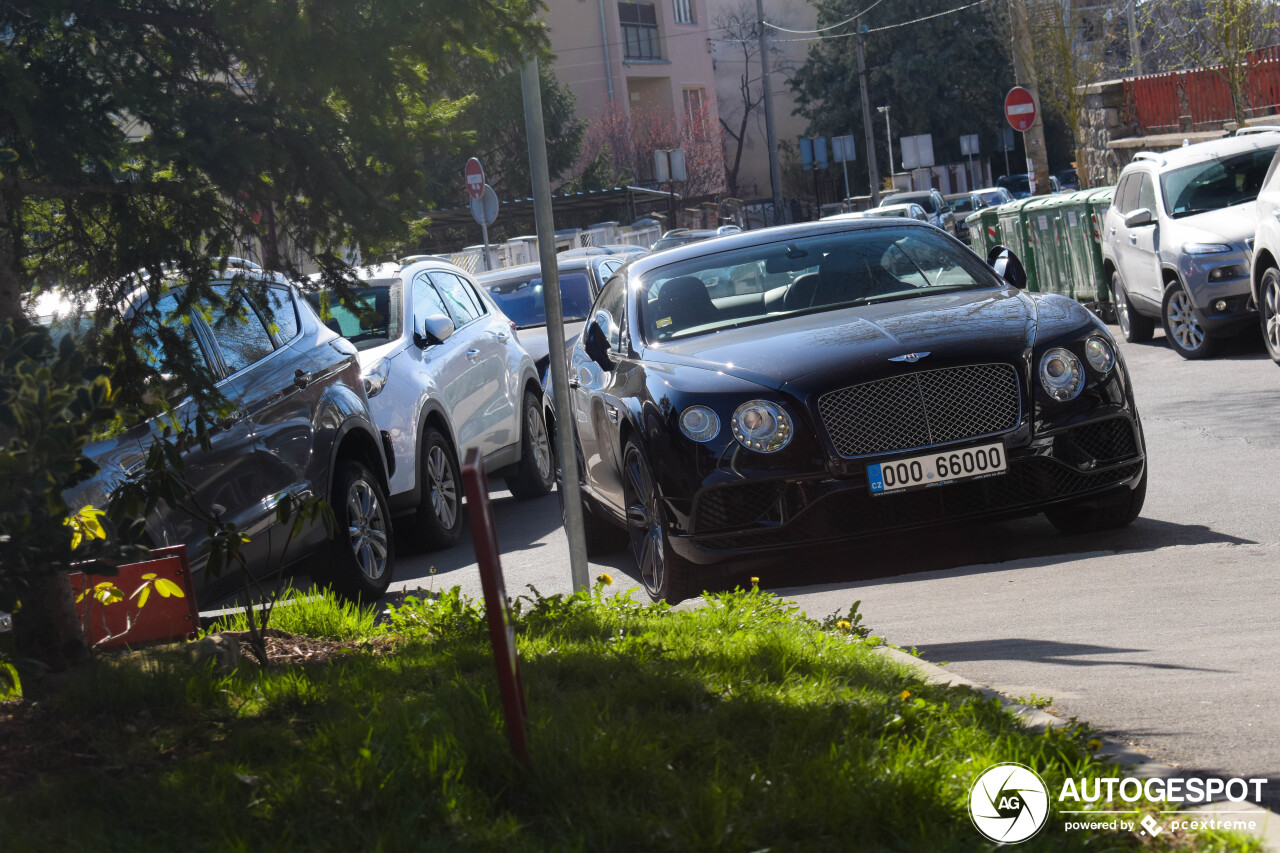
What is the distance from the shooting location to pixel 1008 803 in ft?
10.1

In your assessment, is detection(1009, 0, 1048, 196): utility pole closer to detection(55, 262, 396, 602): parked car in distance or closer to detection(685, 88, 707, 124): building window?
detection(55, 262, 396, 602): parked car in distance

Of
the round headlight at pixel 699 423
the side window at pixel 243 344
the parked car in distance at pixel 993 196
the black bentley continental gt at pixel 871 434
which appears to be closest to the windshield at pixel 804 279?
the black bentley continental gt at pixel 871 434

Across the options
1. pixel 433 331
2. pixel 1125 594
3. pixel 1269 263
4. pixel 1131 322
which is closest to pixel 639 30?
pixel 1131 322

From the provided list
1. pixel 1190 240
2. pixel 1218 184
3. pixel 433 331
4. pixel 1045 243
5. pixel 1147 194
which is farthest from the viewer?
pixel 1045 243

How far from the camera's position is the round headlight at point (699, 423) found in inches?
250

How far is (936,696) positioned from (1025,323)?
311 cm

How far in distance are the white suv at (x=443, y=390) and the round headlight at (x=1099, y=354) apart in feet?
12.2

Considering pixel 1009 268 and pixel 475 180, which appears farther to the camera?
pixel 475 180

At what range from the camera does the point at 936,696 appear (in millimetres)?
3943

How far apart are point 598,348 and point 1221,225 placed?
7.77m

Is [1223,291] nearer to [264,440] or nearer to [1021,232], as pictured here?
[1021,232]

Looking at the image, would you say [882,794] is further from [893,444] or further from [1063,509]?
[1063,509]

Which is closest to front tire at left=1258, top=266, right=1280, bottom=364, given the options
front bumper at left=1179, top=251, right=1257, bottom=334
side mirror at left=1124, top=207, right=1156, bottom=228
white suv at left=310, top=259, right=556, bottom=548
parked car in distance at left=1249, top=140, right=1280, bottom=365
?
parked car in distance at left=1249, top=140, right=1280, bottom=365

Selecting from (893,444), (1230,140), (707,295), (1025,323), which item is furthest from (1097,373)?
(1230,140)
